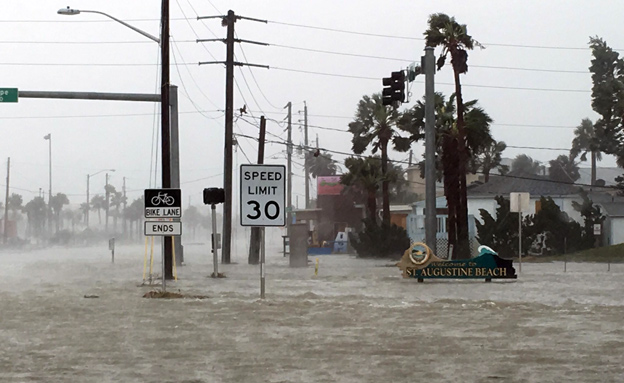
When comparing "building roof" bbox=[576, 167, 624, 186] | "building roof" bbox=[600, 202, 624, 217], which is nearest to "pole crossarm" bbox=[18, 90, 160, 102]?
"building roof" bbox=[600, 202, 624, 217]

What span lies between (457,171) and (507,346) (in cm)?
3618

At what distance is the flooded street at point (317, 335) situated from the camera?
11.4 m

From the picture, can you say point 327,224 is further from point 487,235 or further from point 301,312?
point 301,312

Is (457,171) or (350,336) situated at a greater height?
(457,171)

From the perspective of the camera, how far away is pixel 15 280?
34.5m

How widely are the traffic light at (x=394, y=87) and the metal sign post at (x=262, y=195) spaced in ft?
31.6

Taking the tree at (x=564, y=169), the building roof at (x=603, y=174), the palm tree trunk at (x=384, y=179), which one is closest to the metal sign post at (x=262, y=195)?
the palm tree trunk at (x=384, y=179)

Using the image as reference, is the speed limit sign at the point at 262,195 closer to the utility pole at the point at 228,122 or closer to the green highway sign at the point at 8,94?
the green highway sign at the point at 8,94

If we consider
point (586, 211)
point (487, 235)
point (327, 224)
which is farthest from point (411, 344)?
point (327, 224)

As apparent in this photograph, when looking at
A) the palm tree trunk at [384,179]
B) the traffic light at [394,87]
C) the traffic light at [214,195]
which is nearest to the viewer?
the traffic light at [394,87]

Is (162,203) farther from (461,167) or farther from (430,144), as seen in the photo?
(461,167)

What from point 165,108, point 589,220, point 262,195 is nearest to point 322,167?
point 589,220

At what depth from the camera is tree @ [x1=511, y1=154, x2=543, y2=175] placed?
166 m

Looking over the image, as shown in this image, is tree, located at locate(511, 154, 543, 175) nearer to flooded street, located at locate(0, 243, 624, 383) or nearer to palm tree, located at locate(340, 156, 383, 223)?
palm tree, located at locate(340, 156, 383, 223)
